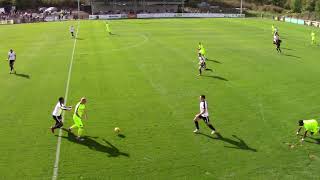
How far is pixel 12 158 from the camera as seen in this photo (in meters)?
17.2

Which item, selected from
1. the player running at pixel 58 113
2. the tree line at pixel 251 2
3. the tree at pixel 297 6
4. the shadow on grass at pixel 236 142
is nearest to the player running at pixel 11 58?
the player running at pixel 58 113

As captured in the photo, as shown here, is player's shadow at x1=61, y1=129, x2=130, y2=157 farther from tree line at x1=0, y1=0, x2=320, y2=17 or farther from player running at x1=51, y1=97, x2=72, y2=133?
tree line at x1=0, y1=0, x2=320, y2=17

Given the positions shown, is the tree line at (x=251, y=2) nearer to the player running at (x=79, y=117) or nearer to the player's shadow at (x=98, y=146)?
the player running at (x=79, y=117)

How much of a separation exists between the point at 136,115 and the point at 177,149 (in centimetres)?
511

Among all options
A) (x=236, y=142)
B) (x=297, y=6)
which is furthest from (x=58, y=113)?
(x=297, y=6)

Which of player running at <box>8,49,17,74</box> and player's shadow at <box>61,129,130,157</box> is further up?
player running at <box>8,49,17,74</box>

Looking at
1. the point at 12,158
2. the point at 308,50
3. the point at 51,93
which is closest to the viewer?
the point at 12,158

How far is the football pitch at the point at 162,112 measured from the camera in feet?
53.9

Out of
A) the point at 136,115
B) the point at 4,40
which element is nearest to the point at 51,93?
the point at 136,115

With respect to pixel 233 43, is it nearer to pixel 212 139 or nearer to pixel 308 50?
pixel 308 50

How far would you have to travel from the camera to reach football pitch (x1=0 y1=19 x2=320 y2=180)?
1642 cm

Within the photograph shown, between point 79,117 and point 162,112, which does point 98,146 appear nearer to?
point 79,117

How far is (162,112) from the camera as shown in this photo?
2308cm

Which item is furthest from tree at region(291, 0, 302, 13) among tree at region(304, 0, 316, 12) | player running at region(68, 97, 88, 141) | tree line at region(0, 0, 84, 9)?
player running at region(68, 97, 88, 141)
